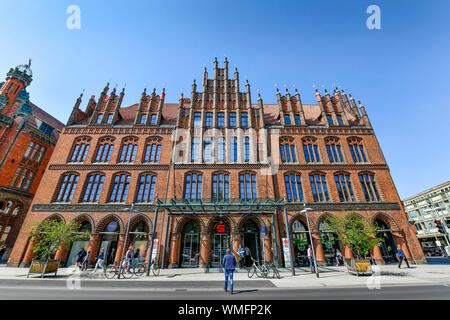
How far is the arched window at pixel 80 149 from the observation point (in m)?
21.5

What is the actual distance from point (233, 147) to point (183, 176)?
6.77 meters

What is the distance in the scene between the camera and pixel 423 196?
5034 centimetres

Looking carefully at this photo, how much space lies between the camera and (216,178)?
20.5 metres

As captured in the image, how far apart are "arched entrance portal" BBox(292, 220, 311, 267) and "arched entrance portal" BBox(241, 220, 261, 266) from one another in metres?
3.64

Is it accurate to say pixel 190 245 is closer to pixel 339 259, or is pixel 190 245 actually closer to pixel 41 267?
pixel 41 267

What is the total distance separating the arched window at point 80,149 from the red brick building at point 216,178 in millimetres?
117

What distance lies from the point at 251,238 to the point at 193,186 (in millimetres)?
8044

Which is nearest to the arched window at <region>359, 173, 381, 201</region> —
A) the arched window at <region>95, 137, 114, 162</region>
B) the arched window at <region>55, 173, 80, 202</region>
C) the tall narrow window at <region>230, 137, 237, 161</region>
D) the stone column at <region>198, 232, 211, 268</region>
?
the tall narrow window at <region>230, 137, 237, 161</region>

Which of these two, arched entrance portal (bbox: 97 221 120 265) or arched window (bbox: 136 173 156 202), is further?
arched window (bbox: 136 173 156 202)

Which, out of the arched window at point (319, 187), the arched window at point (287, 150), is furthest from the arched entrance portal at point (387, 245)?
the arched window at point (287, 150)

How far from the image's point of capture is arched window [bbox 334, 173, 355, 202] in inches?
784

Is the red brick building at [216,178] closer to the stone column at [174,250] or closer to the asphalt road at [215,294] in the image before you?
the stone column at [174,250]

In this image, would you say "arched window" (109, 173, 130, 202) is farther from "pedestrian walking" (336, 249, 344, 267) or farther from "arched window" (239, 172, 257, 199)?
"pedestrian walking" (336, 249, 344, 267)

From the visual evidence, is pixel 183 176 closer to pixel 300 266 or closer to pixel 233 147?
pixel 233 147
